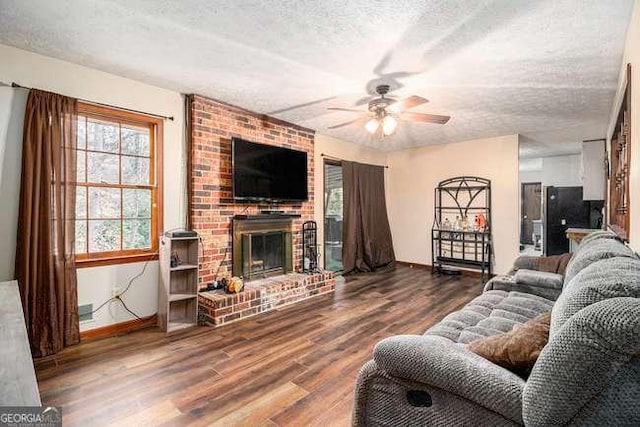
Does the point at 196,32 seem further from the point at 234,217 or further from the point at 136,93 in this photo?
the point at 234,217

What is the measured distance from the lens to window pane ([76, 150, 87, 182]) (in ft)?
9.37

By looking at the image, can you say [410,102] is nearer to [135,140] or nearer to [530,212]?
[135,140]

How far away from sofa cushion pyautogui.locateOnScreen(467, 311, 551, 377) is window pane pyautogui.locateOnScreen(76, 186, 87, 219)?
3260 mm

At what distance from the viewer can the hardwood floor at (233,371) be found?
1.83 m

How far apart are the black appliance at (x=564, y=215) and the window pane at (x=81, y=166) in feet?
24.1

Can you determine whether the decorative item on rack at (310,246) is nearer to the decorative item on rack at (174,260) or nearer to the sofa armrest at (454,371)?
the decorative item on rack at (174,260)

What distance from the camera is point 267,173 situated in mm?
4121

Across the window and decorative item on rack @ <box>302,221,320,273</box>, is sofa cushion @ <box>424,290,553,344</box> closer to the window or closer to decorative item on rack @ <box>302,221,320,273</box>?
decorative item on rack @ <box>302,221,320,273</box>

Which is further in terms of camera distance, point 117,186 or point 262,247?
point 262,247

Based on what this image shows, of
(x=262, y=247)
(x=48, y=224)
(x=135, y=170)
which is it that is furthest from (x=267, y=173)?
(x=48, y=224)

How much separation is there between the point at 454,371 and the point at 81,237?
10.5 ft

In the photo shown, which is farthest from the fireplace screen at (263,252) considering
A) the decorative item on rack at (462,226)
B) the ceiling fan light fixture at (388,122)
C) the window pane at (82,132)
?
the decorative item on rack at (462,226)

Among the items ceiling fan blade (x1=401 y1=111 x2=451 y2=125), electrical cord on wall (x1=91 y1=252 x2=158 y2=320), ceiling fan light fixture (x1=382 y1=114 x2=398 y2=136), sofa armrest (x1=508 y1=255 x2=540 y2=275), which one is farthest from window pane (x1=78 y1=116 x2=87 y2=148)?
sofa armrest (x1=508 y1=255 x2=540 y2=275)

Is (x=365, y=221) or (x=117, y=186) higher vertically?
(x=117, y=186)
